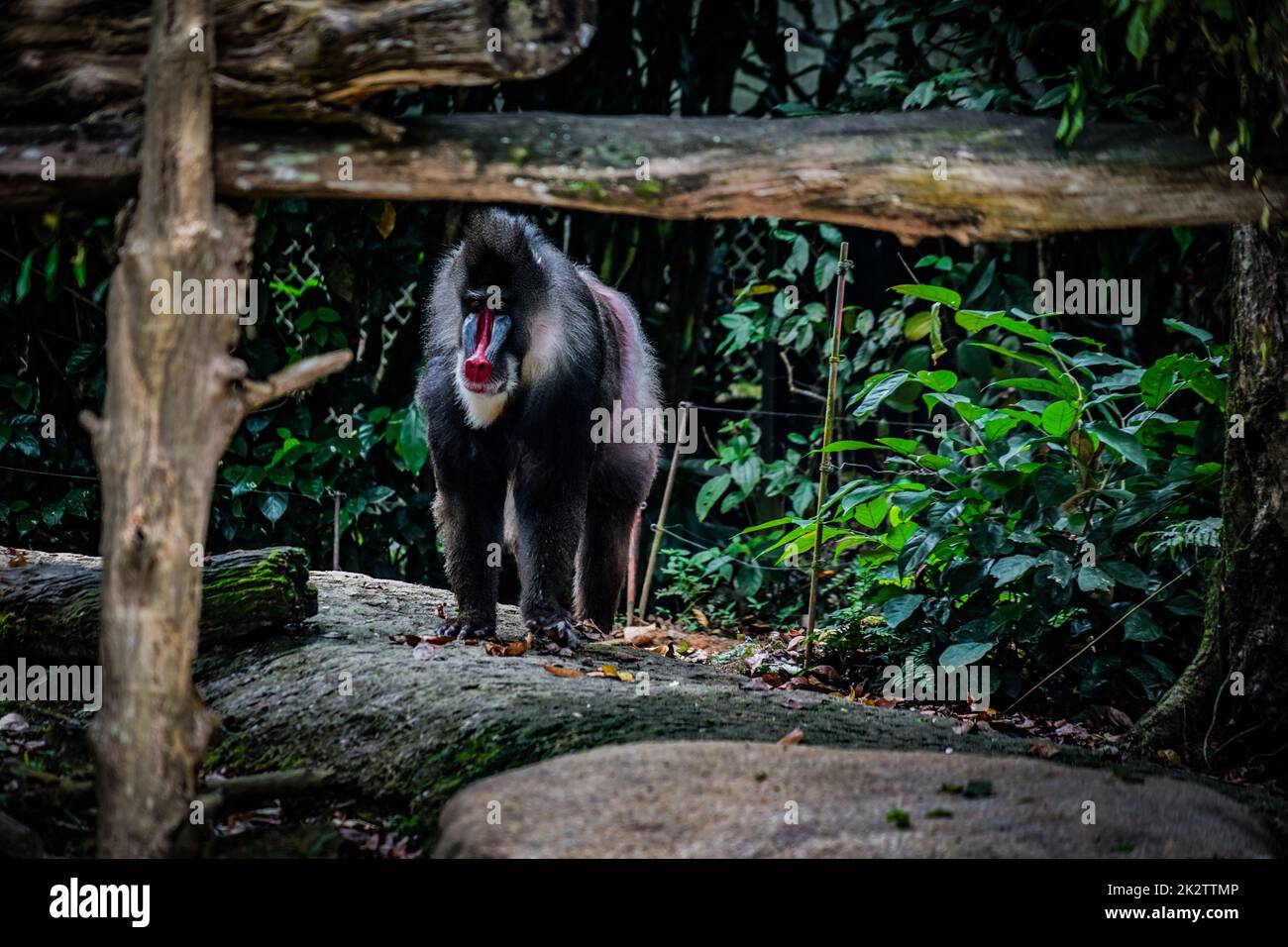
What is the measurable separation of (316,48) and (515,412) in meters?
2.40

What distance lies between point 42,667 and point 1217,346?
4.46 m

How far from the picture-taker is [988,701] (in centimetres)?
516

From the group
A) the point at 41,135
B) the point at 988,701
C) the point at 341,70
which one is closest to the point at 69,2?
the point at 41,135

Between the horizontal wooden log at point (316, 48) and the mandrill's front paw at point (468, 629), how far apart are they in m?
2.57

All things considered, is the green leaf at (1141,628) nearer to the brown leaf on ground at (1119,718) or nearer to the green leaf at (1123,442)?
the brown leaf on ground at (1119,718)

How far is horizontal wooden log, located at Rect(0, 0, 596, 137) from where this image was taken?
119 inches

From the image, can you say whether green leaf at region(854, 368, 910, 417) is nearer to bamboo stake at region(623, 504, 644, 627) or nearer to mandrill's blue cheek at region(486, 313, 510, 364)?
bamboo stake at region(623, 504, 644, 627)

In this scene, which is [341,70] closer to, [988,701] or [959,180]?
[959,180]

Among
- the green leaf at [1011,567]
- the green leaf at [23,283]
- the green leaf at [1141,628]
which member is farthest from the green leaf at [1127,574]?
the green leaf at [23,283]

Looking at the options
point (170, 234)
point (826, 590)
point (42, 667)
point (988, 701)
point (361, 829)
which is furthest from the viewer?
point (826, 590)

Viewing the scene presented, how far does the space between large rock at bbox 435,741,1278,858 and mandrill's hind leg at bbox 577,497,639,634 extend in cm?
259

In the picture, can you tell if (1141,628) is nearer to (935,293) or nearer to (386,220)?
(935,293)

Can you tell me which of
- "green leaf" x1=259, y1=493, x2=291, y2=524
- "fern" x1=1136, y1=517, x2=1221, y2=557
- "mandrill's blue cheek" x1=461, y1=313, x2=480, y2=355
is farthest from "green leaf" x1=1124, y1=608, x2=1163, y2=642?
"green leaf" x1=259, y1=493, x2=291, y2=524

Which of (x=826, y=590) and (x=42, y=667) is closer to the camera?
(x=42, y=667)
